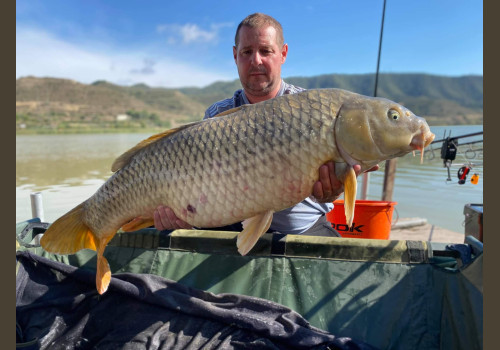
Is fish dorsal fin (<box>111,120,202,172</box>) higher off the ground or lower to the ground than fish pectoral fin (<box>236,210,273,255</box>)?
higher

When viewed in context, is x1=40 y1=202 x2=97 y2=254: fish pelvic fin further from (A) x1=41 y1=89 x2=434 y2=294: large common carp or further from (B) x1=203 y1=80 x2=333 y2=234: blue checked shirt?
(B) x1=203 y1=80 x2=333 y2=234: blue checked shirt

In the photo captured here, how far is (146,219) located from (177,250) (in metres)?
0.23

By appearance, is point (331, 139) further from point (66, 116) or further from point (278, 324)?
point (66, 116)

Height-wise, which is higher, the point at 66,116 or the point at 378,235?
the point at 66,116

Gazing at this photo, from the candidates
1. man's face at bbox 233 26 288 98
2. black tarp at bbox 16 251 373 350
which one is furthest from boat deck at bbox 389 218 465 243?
black tarp at bbox 16 251 373 350

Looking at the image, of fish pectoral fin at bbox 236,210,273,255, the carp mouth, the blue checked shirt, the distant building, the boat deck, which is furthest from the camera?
the distant building

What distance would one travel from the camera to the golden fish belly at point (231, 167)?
0.95 meters

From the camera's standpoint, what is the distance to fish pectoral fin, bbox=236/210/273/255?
1019mm

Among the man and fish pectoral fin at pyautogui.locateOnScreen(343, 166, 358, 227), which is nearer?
fish pectoral fin at pyautogui.locateOnScreen(343, 166, 358, 227)

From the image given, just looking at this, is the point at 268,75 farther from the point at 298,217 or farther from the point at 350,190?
the point at 350,190

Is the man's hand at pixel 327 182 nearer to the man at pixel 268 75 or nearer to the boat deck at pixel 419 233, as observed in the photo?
the man at pixel 268 75

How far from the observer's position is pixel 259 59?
1.60 metres

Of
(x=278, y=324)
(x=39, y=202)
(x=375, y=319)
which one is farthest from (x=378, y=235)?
(x=39, y=202)

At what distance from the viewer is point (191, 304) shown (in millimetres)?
1132
